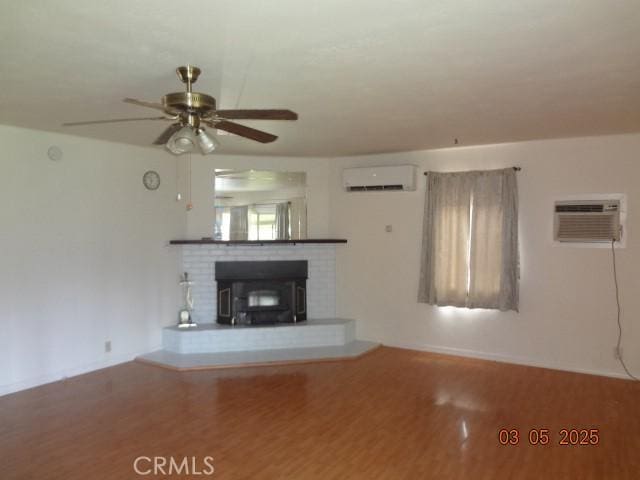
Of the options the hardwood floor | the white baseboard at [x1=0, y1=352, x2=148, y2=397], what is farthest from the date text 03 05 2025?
the white baseboard at [x1=0, y1=352, x2=148, y2=397]

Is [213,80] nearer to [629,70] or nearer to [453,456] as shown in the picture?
[629,70]

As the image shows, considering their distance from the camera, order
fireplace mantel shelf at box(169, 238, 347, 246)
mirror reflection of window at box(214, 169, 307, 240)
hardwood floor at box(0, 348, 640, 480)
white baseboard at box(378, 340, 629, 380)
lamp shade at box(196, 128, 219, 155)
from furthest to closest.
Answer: mirror reflection of window at box(214, 169, 307, 240)
fireplace mantel shelf at box(169, 238, 347, 246)
white baseboard at box(378, 340, 629, 380)
hardwood floor at box(0, 348, 640, 480)
lamp shade at box(196, 128, 219, 155)

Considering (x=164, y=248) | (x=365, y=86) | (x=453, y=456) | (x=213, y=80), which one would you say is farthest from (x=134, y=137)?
(x=453, y=456)

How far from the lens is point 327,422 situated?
3549mm

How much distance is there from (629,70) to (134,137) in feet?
13.8

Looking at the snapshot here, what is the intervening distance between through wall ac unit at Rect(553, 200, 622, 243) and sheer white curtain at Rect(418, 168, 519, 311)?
0.44 metres

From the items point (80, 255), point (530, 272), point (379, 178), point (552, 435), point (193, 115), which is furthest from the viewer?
point (379, 178)

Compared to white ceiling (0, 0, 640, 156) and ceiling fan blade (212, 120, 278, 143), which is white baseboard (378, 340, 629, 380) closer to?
white ceiling (0, 0, 640, 156)

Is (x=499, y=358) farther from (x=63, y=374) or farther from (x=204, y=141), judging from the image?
(x=63, y=374)

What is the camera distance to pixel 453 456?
3.01m

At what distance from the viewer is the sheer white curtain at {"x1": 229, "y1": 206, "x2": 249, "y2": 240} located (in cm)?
587

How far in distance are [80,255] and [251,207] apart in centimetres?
204

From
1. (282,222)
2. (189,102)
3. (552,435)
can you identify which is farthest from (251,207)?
(552,435)

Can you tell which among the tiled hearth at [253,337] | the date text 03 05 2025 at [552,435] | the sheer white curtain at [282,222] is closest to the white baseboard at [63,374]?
the tiled hearth at [253,337]
